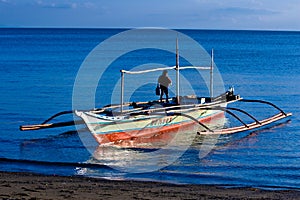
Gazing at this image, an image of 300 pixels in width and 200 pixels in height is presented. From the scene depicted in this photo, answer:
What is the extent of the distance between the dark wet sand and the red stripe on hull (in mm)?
4372

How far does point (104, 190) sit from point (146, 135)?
286 inches

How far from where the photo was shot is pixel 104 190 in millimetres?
11109

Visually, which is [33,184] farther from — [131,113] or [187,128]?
[187,128]

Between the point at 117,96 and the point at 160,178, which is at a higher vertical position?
the point at 117,96

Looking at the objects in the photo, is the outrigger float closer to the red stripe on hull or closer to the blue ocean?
the red stripe on hull

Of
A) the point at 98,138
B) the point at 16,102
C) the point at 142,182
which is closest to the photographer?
the point at 142,182

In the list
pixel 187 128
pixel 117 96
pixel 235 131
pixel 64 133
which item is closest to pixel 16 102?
pixel 117 96

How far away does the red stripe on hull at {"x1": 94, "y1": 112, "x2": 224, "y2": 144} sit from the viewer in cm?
1700

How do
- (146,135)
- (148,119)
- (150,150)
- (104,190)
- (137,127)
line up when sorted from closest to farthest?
(104,190), (150,150), (137,127), (148,119), (146,135)

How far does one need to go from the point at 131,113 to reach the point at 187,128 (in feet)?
10.0

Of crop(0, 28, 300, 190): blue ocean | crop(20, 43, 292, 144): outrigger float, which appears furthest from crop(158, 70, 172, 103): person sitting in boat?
crop(0, 28, 300, 190): blue ocean

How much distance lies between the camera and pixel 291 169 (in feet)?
47.0

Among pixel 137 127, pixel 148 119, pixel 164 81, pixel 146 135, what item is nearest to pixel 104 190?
pixel 137 127

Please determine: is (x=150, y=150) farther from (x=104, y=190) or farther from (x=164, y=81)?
(x=104, y=190)
